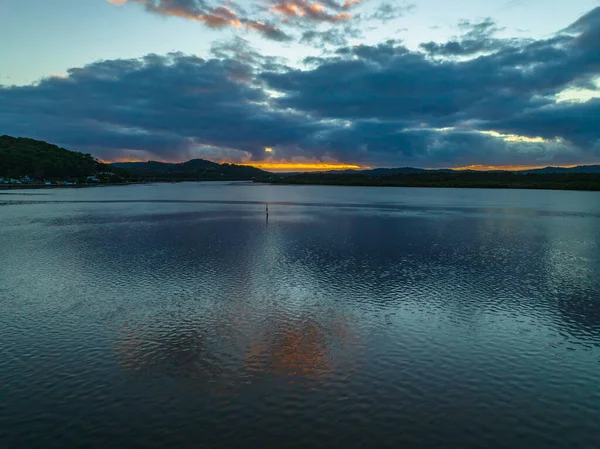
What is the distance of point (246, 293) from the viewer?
36.4 m

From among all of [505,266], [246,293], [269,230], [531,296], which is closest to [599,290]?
[531,296]

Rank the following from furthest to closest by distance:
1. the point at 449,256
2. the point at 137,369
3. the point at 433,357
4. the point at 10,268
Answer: the point at 449,256 < the point at 10,268 < the point at 433,357 < the point at 137,369

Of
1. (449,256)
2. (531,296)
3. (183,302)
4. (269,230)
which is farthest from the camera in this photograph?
(269,230)

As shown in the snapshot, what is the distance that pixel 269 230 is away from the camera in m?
82.0

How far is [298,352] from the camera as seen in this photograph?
940 inches

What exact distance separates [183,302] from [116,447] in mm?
18355

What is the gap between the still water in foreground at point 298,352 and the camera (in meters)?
16.6

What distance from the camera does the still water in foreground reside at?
16.6m

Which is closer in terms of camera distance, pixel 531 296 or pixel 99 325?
pixel 99 325

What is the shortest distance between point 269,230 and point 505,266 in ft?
151

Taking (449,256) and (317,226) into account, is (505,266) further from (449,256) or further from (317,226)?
(317,226)

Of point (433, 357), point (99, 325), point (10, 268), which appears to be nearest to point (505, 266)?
point (433, 357)

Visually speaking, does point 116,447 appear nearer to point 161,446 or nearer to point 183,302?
point 161,446

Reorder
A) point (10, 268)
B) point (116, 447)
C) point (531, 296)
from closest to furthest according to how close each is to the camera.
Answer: point (116, 447), point (531, 296), point (10, 268)
